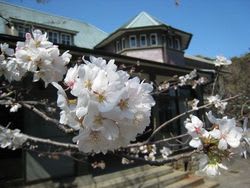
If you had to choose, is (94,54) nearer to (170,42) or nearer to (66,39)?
(66,39)

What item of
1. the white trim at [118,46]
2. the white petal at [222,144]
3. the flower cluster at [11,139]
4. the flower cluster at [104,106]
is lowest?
the flower cluster at [11,139]

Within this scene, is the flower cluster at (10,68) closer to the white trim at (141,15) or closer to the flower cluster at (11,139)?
the flower cluster at (11,139)

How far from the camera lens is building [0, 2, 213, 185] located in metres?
7.37

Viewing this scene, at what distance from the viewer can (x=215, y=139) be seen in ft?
4.78

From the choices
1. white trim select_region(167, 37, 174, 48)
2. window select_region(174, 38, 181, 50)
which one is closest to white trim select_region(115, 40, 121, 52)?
white trim select_region(167, 37, 174, 48)

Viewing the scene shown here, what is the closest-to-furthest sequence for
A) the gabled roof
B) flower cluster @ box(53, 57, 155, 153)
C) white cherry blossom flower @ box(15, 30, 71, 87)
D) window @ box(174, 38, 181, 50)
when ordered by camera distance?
1. flower cluster @ box(53, 57, 155, 153)
2. white cherry blossom flower @ box(15, 30, 71, 87)
3. window @ box(174, 38, 181, 50)
4. the gabled roof

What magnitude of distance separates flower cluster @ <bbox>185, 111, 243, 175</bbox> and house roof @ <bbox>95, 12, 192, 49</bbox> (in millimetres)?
17780

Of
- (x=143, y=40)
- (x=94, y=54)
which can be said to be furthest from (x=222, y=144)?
(x=143, y=40)

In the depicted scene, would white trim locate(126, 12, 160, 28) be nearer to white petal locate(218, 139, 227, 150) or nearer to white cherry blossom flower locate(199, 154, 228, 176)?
white cherry blossom flower locate(199, 154, 228, 176)

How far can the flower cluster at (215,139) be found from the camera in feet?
4.73

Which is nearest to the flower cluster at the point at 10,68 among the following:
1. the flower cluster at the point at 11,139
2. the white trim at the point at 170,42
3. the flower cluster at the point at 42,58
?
the flower cluster at the point at 42,58

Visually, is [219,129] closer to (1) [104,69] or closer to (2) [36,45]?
(1) [104,69]

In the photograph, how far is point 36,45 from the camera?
6.41 ft

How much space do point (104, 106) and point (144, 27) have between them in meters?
18.5
